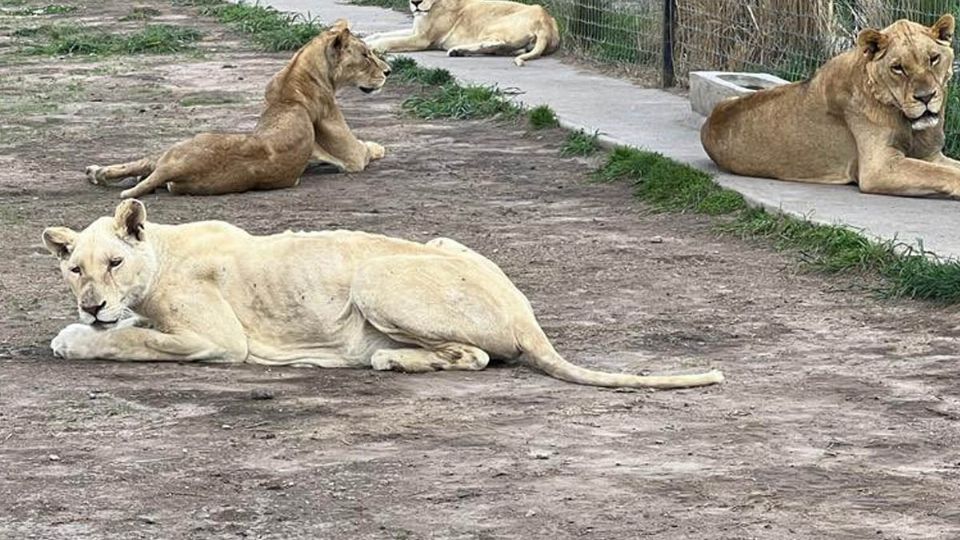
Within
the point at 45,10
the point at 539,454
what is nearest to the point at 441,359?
the point at 539,454

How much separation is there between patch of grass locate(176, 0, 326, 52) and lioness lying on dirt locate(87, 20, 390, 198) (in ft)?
17.7

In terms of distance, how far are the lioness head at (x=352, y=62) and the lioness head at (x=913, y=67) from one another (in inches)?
133

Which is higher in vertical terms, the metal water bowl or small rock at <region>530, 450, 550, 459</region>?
small rock at <region>530, 450, 550, 459</region>

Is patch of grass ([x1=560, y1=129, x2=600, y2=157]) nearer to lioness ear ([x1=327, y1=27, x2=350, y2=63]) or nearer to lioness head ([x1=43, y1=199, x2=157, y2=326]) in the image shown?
lioness ear ([x1=327, y1=27, x2=350, y2=63])

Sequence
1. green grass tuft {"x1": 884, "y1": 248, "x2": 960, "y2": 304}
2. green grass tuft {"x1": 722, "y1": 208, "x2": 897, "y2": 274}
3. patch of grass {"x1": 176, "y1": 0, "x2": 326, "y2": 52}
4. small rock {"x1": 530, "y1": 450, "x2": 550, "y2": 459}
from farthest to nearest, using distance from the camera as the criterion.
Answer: patch of grass {"x1": 176, "y1": 0, "x2": 326, "y2": 52}
green grass tuft {"x1": 722, "y1": 208, "x2": 897, "y2": 274}
green grass tuft {"x1": 884, "y1": 248, "x2": 960, "y2": 304}
small rock {"x1": 530, "y1": 450, "x2": 550, "y2": 459}

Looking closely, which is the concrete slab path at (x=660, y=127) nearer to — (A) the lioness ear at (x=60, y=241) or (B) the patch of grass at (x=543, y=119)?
(B) the patch of grass at (x=543, y=119)

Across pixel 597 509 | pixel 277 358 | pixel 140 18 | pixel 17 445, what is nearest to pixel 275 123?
pixel 277 358

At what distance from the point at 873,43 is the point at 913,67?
0.27 meters

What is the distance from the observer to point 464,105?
14.4 m

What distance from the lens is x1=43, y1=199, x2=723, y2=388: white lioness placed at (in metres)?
7.15

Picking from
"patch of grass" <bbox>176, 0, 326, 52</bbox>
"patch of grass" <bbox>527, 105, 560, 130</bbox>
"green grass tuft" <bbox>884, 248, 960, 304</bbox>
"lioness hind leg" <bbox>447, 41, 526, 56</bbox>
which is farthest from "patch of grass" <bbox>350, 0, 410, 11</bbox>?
"green grass tuft" <bbox>884, 248, 960, 304</bbox>

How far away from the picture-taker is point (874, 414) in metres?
6.62

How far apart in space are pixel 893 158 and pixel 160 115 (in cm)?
611

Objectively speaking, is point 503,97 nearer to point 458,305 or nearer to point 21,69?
point 21,69
